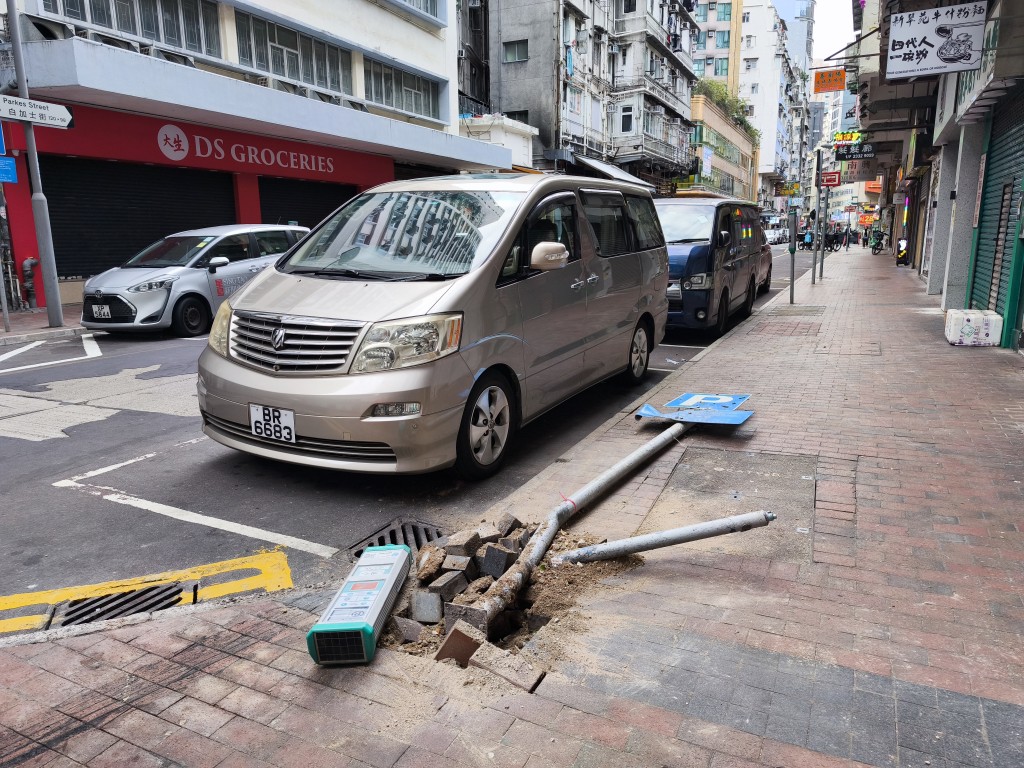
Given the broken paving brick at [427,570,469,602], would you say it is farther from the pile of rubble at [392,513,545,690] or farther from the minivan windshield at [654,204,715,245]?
the minivan windshield at [654,204,715,245]

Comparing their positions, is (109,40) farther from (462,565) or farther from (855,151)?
(855,151)

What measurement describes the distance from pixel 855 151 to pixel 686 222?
23964mm

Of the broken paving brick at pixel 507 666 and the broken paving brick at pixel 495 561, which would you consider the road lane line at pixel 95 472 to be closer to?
the broken paving brick at pixel 495 561

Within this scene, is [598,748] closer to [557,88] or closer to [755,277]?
[755,277]

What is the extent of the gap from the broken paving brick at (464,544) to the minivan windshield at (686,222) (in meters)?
8.30

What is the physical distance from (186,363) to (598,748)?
26.4 ft

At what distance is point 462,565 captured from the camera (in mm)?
3314

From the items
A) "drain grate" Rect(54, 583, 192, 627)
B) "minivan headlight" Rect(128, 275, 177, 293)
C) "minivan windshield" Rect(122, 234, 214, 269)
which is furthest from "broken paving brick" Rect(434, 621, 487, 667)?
"minivan windshield" Rect(122, 234, 214, 269)

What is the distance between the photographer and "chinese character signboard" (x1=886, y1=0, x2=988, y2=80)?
368 inches

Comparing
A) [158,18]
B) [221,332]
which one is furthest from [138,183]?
[221,332]

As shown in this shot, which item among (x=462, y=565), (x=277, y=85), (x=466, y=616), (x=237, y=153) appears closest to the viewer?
(x=466, y=616)

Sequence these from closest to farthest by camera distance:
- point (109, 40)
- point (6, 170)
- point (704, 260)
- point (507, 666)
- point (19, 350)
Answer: point (507, 666), point (19, 350), point (704, 260), point (6, 170), point (109, 40)

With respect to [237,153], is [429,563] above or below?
below

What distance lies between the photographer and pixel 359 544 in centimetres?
395
